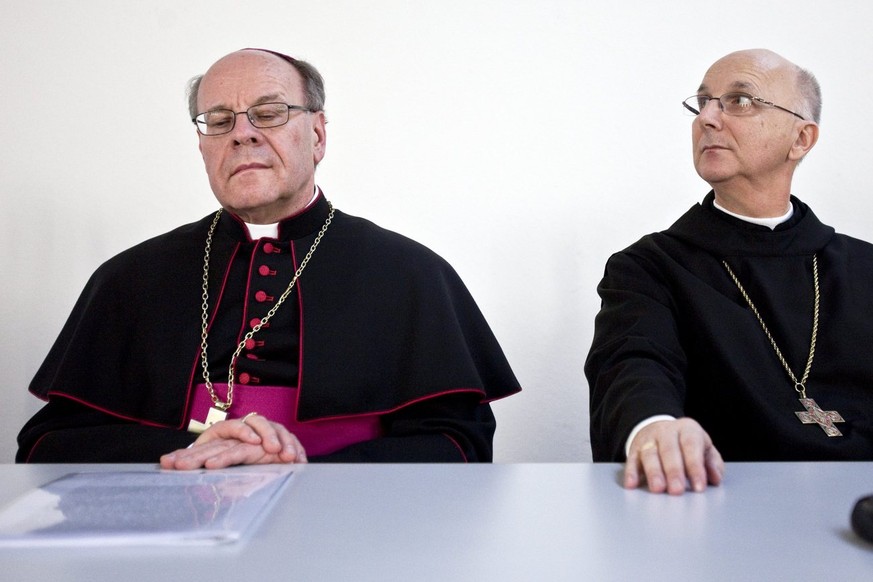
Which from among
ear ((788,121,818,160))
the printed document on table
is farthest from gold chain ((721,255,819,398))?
the printed document on table

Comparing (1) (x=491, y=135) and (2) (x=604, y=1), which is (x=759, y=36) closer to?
(2) (x=604, y=1)

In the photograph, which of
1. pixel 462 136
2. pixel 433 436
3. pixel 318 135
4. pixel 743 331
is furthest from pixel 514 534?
pixel 462 136

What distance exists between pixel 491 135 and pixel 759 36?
122 centimetres

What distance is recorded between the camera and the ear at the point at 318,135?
2.98 metres

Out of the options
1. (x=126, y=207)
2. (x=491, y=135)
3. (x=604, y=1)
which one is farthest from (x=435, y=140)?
(x=126, y=207)

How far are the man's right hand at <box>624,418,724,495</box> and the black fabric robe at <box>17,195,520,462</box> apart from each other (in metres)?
0.90

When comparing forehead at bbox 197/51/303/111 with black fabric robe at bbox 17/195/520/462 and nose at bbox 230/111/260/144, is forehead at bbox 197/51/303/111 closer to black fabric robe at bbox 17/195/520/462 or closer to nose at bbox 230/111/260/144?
nose at bbox 230/111/260/144

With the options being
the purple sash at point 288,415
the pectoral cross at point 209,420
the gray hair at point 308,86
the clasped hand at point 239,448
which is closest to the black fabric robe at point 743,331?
the purple sash at point 288,415

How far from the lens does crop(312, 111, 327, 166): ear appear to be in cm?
298

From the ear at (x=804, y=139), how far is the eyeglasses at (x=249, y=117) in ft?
5.28

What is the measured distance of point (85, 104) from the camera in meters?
4.14

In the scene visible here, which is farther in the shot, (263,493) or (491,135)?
(491,135)

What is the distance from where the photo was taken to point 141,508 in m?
1.24

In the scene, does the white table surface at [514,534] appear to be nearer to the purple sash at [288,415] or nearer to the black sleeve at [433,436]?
the black sleeve at [433,436]
